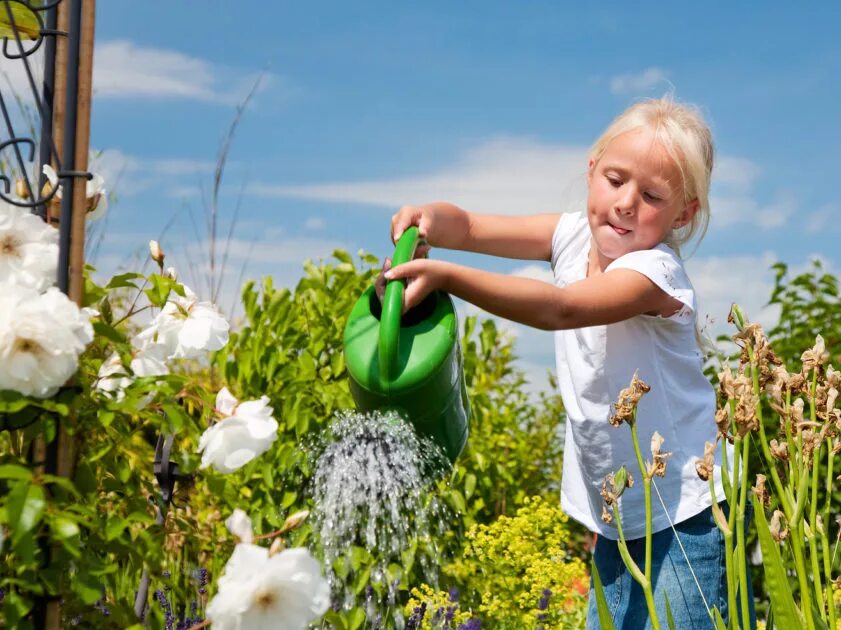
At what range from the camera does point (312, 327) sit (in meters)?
3.40

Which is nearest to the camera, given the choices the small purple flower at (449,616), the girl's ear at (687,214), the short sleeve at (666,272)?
the short sleeve at (666,272)

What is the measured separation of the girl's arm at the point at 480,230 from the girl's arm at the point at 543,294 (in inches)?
13.3

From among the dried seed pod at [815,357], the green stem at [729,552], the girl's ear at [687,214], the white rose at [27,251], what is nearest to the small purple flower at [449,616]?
the girl's ear at [687,214]

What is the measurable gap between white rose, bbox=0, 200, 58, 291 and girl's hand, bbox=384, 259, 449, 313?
2.07 feet


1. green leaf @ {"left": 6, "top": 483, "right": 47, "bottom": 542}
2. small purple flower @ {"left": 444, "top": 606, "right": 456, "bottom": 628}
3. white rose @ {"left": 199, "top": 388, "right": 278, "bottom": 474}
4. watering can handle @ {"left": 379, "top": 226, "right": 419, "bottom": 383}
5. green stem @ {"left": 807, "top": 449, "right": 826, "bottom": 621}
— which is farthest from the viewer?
small purple flower @ {"left": 444, "top": 606, "right": 456, "bottom": 628}

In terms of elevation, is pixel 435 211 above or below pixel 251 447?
above

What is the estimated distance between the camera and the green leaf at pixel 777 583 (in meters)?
1.55

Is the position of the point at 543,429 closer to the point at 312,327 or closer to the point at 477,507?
the point at 477,507

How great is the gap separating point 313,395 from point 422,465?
3.92 ft

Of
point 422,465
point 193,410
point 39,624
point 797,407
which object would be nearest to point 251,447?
point 39,624

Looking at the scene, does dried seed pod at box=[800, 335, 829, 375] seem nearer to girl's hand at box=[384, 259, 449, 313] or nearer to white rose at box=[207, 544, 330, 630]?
girl's hand at box=[384, 259, 449, 313]

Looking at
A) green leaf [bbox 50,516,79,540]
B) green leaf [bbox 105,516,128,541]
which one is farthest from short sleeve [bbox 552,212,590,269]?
green leaf [bbox 50,516,79,540]

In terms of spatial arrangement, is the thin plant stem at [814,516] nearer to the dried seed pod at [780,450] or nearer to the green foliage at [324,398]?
the dried seed pod at [780,450]

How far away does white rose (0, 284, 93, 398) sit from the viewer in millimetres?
1284
